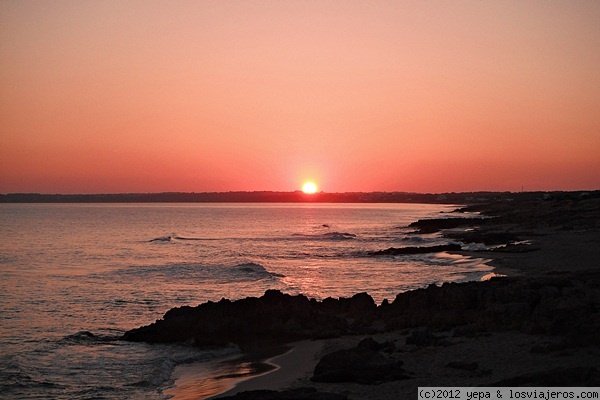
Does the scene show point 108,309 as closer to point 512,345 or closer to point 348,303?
point 348,303

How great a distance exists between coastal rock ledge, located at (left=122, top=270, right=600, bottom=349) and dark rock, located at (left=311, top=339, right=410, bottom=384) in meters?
3.65

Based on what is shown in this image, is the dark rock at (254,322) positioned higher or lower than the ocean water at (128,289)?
higher

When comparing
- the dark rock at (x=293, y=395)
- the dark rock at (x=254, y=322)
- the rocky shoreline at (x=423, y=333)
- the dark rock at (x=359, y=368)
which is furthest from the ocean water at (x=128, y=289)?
the dark rock at (x=359, y=368)

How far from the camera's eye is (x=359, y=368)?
12688 millimetres

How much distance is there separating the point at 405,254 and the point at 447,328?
31734mm

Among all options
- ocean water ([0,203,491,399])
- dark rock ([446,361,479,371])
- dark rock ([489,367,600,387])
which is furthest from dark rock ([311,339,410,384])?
ocean water ([0,203,491,399])

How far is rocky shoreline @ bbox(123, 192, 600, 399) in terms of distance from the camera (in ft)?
38.6

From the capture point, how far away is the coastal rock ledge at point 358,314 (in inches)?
634

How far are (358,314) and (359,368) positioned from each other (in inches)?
289

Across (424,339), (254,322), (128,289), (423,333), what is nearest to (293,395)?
(424,339)

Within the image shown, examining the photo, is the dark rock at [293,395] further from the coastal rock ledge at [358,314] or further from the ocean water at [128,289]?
the coastal rock ledge at [358,314]

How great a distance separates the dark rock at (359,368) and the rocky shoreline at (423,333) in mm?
22

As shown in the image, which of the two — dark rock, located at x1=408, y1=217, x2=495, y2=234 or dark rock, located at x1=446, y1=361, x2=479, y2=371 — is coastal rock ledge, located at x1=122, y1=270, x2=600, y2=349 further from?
dark rock, located at x1=408, y1=217, x2=495, y2=234

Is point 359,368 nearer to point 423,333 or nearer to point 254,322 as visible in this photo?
point 423,333
